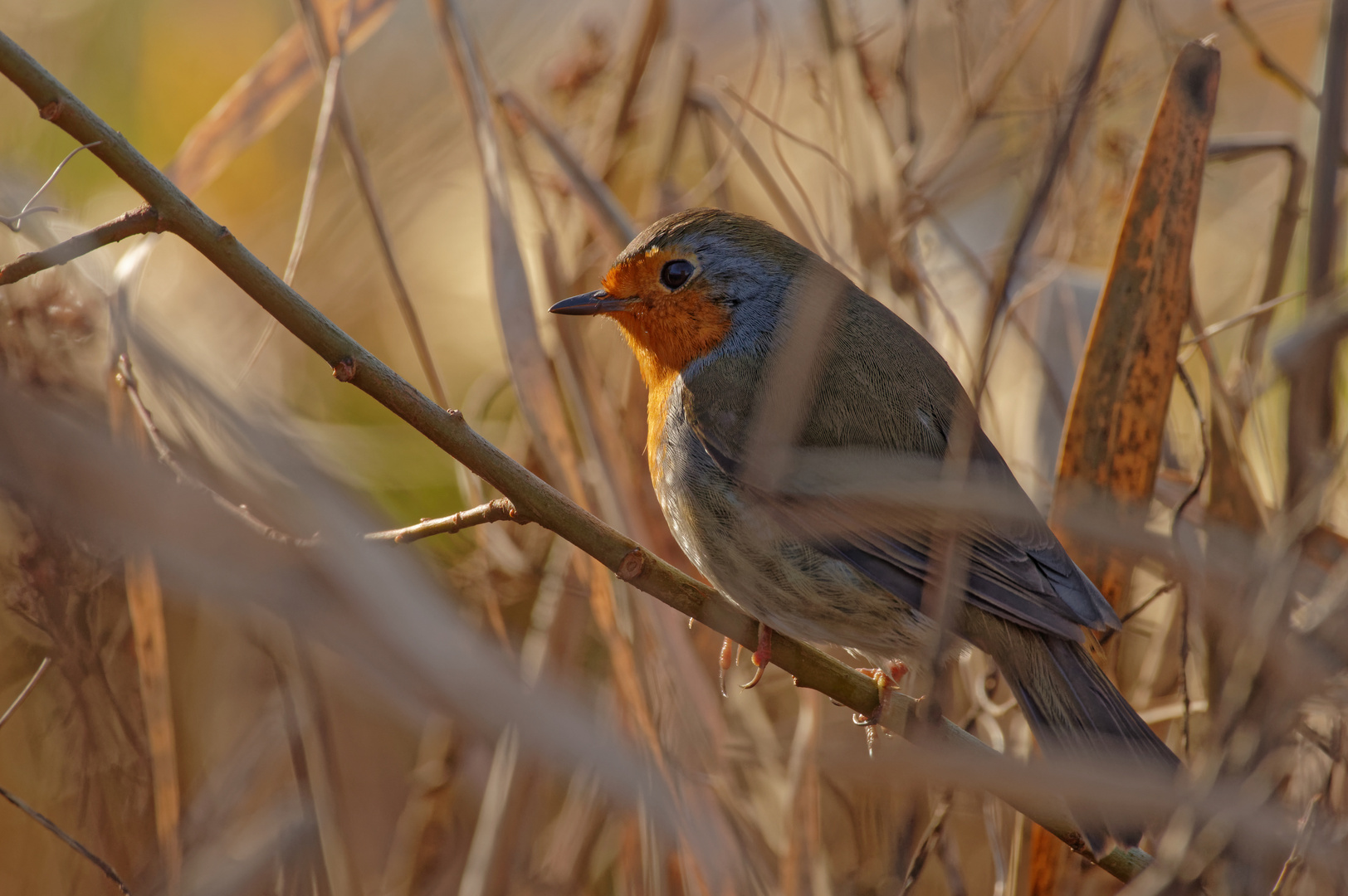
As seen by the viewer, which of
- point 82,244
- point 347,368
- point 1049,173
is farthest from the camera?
point 1049,173

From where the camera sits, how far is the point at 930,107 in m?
5.30

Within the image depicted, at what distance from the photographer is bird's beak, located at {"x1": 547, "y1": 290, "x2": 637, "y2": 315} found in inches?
103

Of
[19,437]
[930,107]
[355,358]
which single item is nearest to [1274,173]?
[930,107]

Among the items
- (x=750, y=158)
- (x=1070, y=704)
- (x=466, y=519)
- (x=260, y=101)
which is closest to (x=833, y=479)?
(x=1070, y=704)

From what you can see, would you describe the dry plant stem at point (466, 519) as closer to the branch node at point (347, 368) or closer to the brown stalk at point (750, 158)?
the branch node at point (347, 368)

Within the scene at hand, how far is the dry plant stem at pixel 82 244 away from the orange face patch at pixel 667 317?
4.59 feet

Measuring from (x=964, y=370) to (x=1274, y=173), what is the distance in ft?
7.49

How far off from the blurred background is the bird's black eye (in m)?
0.21

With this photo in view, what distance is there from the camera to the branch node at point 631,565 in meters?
1.63

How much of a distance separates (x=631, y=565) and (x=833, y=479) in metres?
0.73

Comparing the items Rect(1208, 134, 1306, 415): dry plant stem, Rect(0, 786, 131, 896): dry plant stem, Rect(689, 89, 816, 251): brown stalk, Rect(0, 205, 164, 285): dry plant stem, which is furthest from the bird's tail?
Rect(0, 205, 164, 285): dry plant stem

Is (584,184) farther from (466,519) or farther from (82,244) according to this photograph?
(82,244)

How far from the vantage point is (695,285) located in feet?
9.11

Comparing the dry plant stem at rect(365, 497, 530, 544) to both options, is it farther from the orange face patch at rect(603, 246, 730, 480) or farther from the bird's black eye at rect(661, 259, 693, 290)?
the bird's black eye at rect(661, 259, 693, 290)
